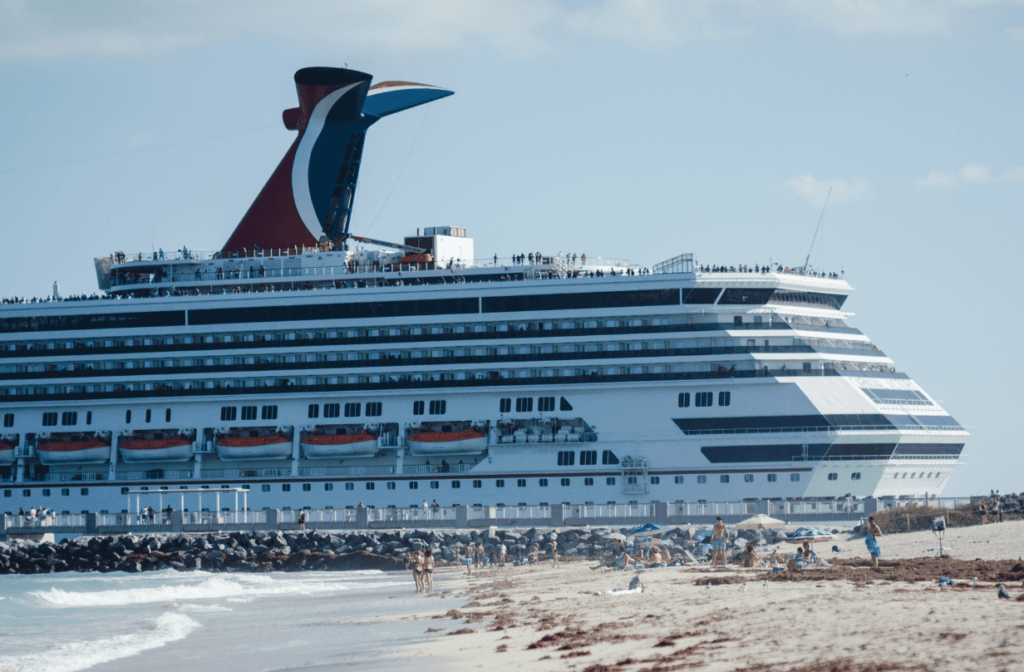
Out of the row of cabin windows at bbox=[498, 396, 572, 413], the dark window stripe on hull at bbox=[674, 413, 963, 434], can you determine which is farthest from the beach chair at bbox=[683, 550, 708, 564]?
the row of cabin windows at bbox=[498, 396, 572, 413]

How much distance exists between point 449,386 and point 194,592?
19.6 metres

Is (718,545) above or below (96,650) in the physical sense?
above

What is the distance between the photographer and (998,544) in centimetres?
3034

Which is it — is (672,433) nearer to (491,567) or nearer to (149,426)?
(491,567)

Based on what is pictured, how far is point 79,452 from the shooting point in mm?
63312

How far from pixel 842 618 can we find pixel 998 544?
41.5 ft

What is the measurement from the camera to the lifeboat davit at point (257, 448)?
60625mm

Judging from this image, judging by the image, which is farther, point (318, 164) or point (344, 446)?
point (318, 164)

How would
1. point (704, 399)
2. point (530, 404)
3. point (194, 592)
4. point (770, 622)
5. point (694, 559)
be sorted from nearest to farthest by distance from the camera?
point (770, 622) → point (694, 559) → point (194, 592) → point (704, 399) → point (530, 404)

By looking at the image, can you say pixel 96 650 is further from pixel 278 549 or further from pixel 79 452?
pixel 79 452

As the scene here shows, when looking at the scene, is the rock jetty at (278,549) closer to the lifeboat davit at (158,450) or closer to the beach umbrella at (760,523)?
the beach umbrella at (760,523)

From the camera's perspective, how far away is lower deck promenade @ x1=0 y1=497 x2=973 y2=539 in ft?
165

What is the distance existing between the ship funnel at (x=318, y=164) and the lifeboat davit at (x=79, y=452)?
13432mm

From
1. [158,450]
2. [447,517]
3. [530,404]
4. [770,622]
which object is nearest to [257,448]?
[158,450]
